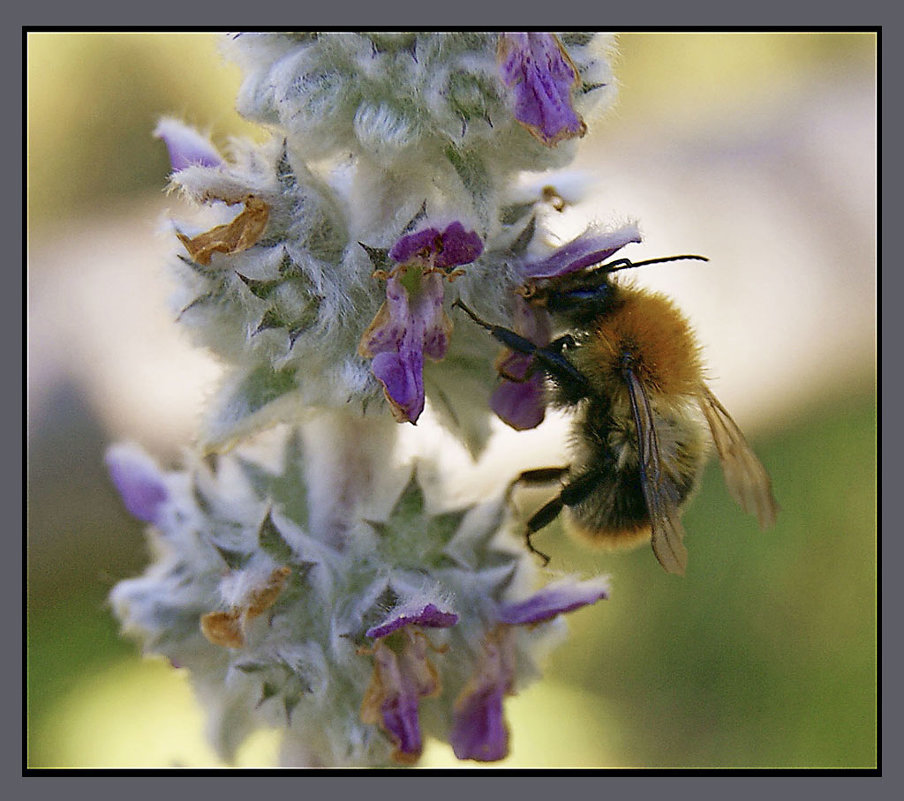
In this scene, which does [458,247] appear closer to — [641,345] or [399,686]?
[641,345]

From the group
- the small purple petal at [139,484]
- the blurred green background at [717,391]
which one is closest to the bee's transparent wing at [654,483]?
the small purple petal at [139,484]

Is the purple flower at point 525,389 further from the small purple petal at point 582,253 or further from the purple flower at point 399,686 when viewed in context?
the purple flower at point 399,686

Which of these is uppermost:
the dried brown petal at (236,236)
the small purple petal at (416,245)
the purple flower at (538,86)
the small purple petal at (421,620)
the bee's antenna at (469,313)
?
the purple flower at (538,86)

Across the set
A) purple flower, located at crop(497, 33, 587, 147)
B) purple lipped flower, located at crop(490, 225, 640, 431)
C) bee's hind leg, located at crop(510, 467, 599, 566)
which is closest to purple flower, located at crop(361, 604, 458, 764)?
bee's hind leg, located at crop(510, 467, 599, 566)

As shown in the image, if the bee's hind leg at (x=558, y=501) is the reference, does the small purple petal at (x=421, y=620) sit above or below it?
Answer: below

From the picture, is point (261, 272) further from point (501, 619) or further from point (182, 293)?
point (501, 619)

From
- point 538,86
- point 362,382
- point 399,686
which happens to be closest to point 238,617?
point 399,686
